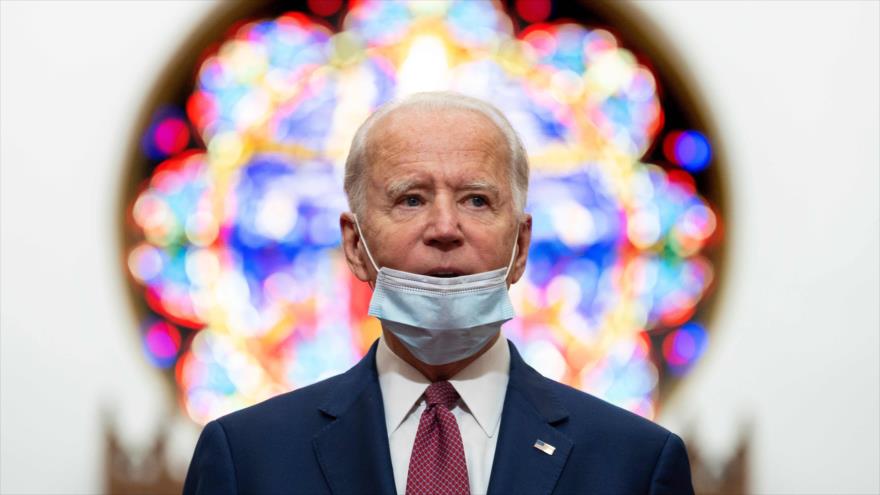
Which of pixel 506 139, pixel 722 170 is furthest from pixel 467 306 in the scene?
pixel 722 170

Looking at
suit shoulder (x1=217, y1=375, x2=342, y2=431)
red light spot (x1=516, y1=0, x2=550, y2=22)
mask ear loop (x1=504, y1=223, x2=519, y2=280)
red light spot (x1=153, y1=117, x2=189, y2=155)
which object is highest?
mask ear loop (x1=504, y1=223, x2=519, y2=280)

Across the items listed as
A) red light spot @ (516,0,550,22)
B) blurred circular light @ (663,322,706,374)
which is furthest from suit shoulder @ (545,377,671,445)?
red light spot @ (516,0,550,22)

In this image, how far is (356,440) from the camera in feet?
7.29

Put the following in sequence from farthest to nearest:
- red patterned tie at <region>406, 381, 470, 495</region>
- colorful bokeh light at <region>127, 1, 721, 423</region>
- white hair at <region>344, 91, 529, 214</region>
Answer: colorful bokeh light at <region>127, 1, 721, 423</region> → white hair at <region>344, 91, 529, 214</region> → red patterned tie at <region>406, 381, 470, 495</region>

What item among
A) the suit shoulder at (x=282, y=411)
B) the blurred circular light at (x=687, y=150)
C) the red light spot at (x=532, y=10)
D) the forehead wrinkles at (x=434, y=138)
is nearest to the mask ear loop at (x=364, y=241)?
the forehead wrinkles at (x=434, y=138)

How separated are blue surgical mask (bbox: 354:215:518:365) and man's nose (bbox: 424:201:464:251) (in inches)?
2.3

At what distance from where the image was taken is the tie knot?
2242mm

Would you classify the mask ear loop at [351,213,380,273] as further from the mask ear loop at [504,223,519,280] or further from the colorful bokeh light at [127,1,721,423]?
the colorful bokeh light at [127,1,721,423]

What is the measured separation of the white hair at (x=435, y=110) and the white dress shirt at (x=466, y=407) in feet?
0.89

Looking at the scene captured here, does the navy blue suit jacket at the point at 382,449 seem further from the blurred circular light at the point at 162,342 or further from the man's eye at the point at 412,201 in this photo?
the blurred circular light at the point at 162,342

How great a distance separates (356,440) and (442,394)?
16 centimetres

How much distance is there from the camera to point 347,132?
5039 millimetres

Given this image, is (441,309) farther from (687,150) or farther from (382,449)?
(687,150)

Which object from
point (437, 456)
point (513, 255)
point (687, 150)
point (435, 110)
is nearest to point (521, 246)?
point (513, 255)
